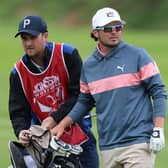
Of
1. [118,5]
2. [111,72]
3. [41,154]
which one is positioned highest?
[118,5]

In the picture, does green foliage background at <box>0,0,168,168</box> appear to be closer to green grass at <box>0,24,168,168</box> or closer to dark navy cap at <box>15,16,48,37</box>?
green grass at <box>0,24,168,168</box>

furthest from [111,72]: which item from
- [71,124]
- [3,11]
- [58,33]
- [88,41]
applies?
[3,11]

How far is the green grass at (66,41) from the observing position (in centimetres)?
1338

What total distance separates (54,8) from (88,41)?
869 cm

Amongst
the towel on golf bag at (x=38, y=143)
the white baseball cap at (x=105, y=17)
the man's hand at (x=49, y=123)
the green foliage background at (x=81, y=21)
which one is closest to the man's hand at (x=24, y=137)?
the towel on golf bag at (x=38, y=143)

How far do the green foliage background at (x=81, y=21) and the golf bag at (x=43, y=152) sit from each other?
16884 millimetres

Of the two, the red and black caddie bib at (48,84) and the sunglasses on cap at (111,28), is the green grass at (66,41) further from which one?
the sunglasses on cap at (111,28)

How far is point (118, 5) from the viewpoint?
3666cm

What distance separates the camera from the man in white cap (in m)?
7.54

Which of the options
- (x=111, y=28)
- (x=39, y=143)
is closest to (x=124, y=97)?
(x=111, y=28)

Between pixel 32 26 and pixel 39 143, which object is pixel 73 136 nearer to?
pixel 39 143

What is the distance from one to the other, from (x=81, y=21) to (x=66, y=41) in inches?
268

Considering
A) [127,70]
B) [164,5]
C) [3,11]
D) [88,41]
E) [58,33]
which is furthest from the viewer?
[3,11]

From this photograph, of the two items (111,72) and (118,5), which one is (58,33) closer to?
(118,5)
